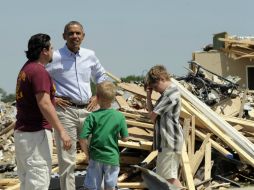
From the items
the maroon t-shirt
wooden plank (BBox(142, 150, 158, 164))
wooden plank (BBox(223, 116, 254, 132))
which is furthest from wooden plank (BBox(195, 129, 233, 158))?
the maroon t-shirt

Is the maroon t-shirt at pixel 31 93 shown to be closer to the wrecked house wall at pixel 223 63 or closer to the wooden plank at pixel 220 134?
the wooden plank at pixel 220 134

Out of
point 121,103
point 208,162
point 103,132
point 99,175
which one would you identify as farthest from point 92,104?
point 121,103

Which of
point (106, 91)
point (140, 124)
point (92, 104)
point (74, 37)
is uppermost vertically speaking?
point (74, 37)

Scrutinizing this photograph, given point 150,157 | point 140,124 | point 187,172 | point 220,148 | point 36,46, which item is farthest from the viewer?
point 140,124

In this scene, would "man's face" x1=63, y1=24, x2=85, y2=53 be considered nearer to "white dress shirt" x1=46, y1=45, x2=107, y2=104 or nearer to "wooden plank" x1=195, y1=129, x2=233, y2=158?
"white dress shirt" x1=46, y1=45, x2=107, y2=104

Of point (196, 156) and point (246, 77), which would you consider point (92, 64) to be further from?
point (246, 77)

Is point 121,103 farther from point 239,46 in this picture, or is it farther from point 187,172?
point 239,46

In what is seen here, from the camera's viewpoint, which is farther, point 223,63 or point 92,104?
point 223,63

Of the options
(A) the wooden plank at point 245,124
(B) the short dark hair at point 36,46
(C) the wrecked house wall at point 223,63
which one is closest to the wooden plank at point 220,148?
(A) the wooden plank at point 245,124

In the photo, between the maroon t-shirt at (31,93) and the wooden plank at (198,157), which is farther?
the wooden plank at (198,157)

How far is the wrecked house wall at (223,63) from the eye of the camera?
23.7 meters

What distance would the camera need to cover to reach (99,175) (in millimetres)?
5812

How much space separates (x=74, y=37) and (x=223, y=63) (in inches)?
718

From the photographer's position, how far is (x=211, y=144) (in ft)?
27.3
